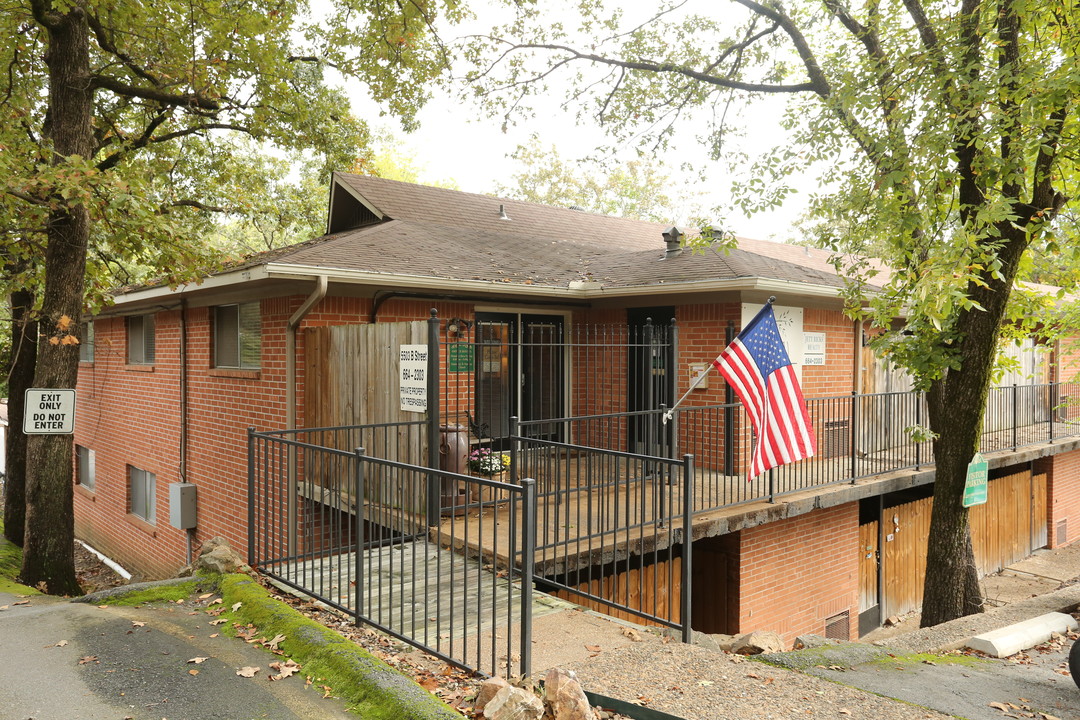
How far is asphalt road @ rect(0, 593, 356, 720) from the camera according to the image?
393cm

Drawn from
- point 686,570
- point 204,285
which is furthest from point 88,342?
point 686,570

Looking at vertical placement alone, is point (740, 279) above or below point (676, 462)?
above

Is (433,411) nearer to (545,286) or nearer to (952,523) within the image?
(545,286)

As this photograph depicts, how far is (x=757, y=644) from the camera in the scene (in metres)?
5.69

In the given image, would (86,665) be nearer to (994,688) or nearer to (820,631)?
→ (994,688)

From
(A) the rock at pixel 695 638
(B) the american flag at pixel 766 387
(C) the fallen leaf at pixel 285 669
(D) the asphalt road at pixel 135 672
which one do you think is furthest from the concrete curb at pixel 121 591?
A: (B) the american flag at pixel 766 387

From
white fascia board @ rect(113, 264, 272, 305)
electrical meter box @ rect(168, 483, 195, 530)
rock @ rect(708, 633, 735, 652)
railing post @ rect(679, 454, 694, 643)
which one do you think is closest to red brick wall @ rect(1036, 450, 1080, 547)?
rock @ rect(708, 633, 735, 652)

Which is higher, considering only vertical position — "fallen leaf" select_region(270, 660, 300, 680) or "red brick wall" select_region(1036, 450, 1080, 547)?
"fallen leaf" select_region(270, 660, 300, 680)

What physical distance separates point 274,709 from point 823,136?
8.44 meters

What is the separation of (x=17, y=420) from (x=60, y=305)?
6108mm

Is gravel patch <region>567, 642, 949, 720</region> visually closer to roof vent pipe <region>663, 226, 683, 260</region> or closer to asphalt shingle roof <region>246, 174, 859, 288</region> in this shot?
asphalt shingle roof <region>246, 174, 859, 288</region>

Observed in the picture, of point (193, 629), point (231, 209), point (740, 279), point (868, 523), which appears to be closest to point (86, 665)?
point (193, 629)

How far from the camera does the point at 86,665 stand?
4520 millimetres

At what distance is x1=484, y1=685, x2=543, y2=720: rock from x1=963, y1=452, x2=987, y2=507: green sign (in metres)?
6.52
